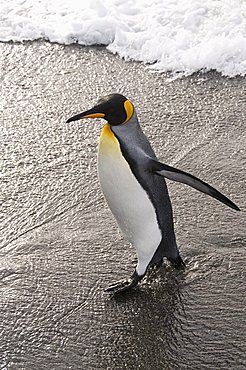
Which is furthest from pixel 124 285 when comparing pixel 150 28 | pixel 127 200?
pixel 150 28

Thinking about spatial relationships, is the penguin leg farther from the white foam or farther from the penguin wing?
the white foam

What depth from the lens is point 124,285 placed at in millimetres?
2783

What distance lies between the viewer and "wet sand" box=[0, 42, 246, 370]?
8.45 feet

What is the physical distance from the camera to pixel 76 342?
2586 mm

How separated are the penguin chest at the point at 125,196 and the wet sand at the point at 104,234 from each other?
238mm

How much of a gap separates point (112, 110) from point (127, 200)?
33 cm

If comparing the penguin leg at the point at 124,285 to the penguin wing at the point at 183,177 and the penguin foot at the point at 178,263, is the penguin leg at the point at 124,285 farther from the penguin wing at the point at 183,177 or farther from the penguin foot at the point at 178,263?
the penguin wing at the point at 183,177

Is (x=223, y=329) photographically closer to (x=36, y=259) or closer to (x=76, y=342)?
(x=76, y=342)

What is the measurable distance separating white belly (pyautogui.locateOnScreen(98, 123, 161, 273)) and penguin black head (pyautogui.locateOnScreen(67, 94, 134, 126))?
73 millimetres

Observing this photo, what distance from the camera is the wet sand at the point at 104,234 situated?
2576 mm

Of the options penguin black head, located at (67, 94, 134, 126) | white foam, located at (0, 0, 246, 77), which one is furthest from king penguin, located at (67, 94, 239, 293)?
white foam, located at (0, 0, 246, 77)

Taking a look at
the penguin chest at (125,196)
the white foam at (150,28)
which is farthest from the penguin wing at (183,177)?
the white foam at (150,28)

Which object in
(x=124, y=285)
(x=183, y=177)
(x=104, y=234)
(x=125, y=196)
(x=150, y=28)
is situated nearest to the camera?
(x=183, y=177)

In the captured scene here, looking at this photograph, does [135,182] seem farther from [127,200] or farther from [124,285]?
[124,285]
